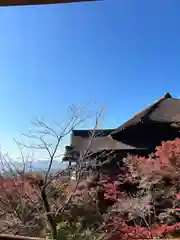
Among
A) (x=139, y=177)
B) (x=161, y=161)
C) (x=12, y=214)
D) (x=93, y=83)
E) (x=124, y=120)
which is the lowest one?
(x=12, y=214)

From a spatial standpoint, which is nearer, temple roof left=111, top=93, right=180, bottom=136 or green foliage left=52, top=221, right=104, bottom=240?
green foliage left=52, top=221, right=104, bottom=240

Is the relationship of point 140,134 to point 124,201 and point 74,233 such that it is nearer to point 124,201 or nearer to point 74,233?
point 124,201

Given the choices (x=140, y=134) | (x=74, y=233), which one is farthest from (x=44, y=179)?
(x=140, y=134)

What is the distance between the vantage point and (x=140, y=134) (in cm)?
1175

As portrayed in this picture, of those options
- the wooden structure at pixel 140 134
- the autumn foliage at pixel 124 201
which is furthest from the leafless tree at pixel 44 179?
the wooden structure at pixel 140 134

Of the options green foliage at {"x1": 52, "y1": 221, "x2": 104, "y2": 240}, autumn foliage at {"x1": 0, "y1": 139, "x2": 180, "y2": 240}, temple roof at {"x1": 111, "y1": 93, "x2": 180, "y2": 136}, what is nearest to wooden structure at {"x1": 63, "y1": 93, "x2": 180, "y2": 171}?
temple roof at {"x1": 111, "y1": 93, "x2": 180, "y2": 136}

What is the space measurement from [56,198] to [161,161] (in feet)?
10.5

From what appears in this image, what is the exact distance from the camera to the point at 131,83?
33.3 ft

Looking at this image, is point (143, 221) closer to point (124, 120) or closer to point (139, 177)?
point (139, 177)

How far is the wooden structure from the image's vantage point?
10.9m

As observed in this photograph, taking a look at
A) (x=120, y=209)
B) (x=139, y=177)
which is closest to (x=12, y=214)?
(x=120, y=209)

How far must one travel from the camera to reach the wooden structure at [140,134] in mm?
10891

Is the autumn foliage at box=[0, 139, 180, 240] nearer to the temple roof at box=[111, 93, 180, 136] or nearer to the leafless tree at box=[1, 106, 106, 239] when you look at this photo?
the leafless tree at box=[1, 106, 106, 239]

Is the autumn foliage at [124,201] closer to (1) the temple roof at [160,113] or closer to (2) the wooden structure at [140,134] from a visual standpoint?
(2) the wooden structure at [140,134]
